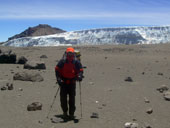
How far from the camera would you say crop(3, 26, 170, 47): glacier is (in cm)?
4966

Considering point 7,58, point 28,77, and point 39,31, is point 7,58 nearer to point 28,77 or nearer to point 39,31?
point 28,77

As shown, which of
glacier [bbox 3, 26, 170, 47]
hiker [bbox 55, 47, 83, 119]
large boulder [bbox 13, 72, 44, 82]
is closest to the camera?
hiker [bbox 55, 47, 83, 119]

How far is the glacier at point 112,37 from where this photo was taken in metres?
49.7

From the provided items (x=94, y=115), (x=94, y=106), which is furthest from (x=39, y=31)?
(x=94, y=115)

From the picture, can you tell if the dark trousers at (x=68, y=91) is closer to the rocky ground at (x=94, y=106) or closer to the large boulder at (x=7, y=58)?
the rocky ground at (x=94, y=106)

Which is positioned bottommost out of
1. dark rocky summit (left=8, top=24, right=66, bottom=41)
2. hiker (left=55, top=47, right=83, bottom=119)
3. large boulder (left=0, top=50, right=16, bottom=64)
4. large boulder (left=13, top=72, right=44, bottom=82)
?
large boulder (left=13, top=72, right=44, bottom=82)

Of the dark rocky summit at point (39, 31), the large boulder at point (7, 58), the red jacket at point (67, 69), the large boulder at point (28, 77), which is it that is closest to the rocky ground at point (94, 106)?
the large boulder at point (28, 77)

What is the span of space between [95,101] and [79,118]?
6.63 feet

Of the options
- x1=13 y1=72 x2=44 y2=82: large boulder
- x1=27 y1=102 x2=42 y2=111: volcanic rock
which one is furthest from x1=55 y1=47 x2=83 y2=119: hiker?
x1=13 y1=72 x2=44 y2=82: large boulder

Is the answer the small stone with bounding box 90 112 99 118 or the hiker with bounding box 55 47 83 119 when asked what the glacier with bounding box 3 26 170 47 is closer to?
the small stone with bounding box 90 112 99 118

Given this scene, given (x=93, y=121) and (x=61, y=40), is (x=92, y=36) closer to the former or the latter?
(x=61, y=40)

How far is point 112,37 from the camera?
173 ft

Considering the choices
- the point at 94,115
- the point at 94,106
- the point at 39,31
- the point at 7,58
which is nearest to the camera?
the point at 94,115

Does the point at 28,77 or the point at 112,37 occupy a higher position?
the point at 112,37
